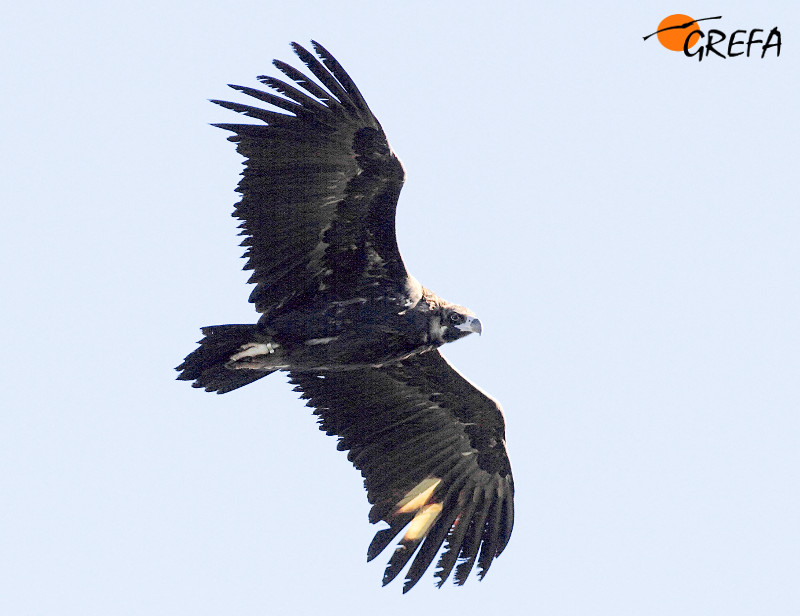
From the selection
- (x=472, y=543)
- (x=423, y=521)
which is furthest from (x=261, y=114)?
(x=472, y=543)

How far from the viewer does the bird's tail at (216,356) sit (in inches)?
517

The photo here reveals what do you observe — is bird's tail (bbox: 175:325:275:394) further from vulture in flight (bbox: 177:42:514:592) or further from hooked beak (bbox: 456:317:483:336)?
hooked beak (bbox: 456:317:483:336)

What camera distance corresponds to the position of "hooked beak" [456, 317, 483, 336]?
1368 centimetres

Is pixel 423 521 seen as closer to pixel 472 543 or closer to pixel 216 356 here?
pixel 472 543

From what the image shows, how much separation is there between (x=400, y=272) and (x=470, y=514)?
9.21 ft

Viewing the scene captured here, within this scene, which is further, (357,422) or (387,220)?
(357,422)

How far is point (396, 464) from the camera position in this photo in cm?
1463

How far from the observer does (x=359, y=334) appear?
1339 centimetres

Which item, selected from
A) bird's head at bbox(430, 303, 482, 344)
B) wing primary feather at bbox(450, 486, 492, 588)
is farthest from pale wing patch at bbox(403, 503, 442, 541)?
bird's head at bbox(430, 303, 482, 344)

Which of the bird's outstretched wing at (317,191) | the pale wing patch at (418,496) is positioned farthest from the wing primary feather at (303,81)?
the pale wing patch at (418,496)

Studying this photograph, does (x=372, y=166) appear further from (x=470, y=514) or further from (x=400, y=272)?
(x=470, y=514)

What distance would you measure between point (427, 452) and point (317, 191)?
130 inches

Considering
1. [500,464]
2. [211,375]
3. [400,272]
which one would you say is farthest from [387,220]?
[500,464]

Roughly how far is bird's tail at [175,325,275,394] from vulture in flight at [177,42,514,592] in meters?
0.01
